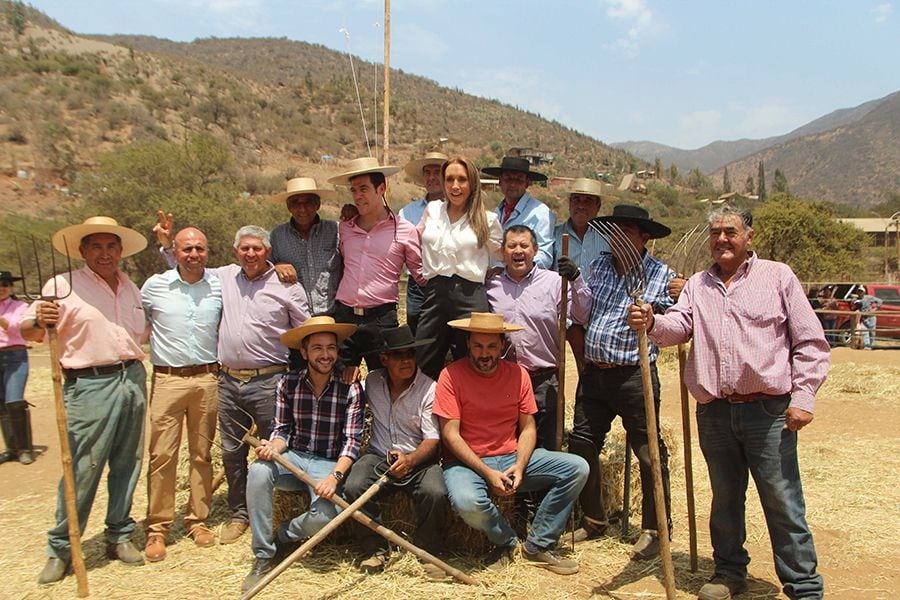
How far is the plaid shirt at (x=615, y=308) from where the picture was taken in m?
4.30

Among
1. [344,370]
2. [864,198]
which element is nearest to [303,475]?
[344,370]

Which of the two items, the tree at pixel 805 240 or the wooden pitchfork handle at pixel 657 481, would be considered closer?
the wooden pitchfork handle at pixel 657 481

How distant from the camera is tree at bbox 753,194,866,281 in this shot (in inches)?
961

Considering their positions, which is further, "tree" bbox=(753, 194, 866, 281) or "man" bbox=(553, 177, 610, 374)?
"tree" bbox=(753, 194, 866, 281)

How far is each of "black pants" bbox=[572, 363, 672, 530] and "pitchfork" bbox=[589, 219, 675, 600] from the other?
150 millimetres

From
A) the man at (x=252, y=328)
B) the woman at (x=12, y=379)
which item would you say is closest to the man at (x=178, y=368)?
the man at (x=252, y=328)

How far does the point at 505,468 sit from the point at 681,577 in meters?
1.34

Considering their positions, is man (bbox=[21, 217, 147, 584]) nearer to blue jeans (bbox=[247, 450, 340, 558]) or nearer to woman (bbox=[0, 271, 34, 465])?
blue jeans (bbox=[247, 450, 340, 558])

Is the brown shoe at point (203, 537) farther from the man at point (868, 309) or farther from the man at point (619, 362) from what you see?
the man at point (868, 309)

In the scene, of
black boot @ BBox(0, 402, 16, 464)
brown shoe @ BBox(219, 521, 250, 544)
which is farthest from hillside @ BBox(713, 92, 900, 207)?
black boot @ BBox(0, 402, 16, 464)

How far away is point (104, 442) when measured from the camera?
169 inches

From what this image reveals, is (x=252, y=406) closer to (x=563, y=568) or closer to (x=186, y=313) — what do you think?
(x=186, y=313)

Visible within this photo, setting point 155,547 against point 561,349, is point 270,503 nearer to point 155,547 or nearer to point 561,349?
point 155,547

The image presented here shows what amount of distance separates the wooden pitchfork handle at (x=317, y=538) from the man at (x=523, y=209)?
2.09m
